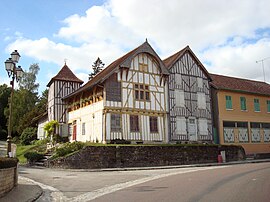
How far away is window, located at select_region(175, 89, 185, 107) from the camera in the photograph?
28698 millimetres

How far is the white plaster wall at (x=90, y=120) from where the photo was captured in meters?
24.8

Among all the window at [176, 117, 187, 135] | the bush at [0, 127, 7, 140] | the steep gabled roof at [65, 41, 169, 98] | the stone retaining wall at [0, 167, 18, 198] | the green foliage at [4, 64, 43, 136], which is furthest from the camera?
the bush at [0, 127, 7, 140]

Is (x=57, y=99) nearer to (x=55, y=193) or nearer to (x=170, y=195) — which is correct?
(x=55, y=193)

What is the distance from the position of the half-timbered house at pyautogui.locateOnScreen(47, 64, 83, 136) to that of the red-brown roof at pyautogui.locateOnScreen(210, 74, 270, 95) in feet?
48.4

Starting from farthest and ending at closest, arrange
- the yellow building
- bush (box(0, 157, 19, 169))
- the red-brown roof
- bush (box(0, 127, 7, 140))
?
bush (box(0, 127, 7, 140))
the red-brown roof
the yellow building
bush (box(0, 157, 19, 169))

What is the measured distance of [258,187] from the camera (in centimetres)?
993

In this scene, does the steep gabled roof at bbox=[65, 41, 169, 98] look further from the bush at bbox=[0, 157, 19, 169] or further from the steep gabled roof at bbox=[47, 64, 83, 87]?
the bush at bbox=[0, 157, 19, 169]

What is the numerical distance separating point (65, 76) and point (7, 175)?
24963 millimetres

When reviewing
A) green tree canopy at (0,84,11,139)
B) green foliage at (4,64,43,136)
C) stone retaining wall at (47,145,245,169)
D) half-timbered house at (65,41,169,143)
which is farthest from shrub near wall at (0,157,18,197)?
green tree canopy at (0,84,11,139)

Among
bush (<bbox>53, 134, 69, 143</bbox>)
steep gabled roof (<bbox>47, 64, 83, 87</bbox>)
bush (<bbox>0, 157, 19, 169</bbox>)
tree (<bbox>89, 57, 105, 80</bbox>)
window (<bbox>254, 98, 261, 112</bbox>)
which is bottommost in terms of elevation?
bush (<bbox>0, 157, 19, 169</bbox>)

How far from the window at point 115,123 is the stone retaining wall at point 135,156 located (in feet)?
9.87

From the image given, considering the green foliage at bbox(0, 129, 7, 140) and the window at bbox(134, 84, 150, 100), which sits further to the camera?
the green foliage at bbox(0, 129, 7, 140)

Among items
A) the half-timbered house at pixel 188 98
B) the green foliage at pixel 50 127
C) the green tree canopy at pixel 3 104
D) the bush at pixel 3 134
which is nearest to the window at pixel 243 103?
the half-timbered house at pixel 188 98

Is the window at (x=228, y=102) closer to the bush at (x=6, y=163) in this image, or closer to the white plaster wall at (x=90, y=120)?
the white plaster wall at (x=90, y=120)
